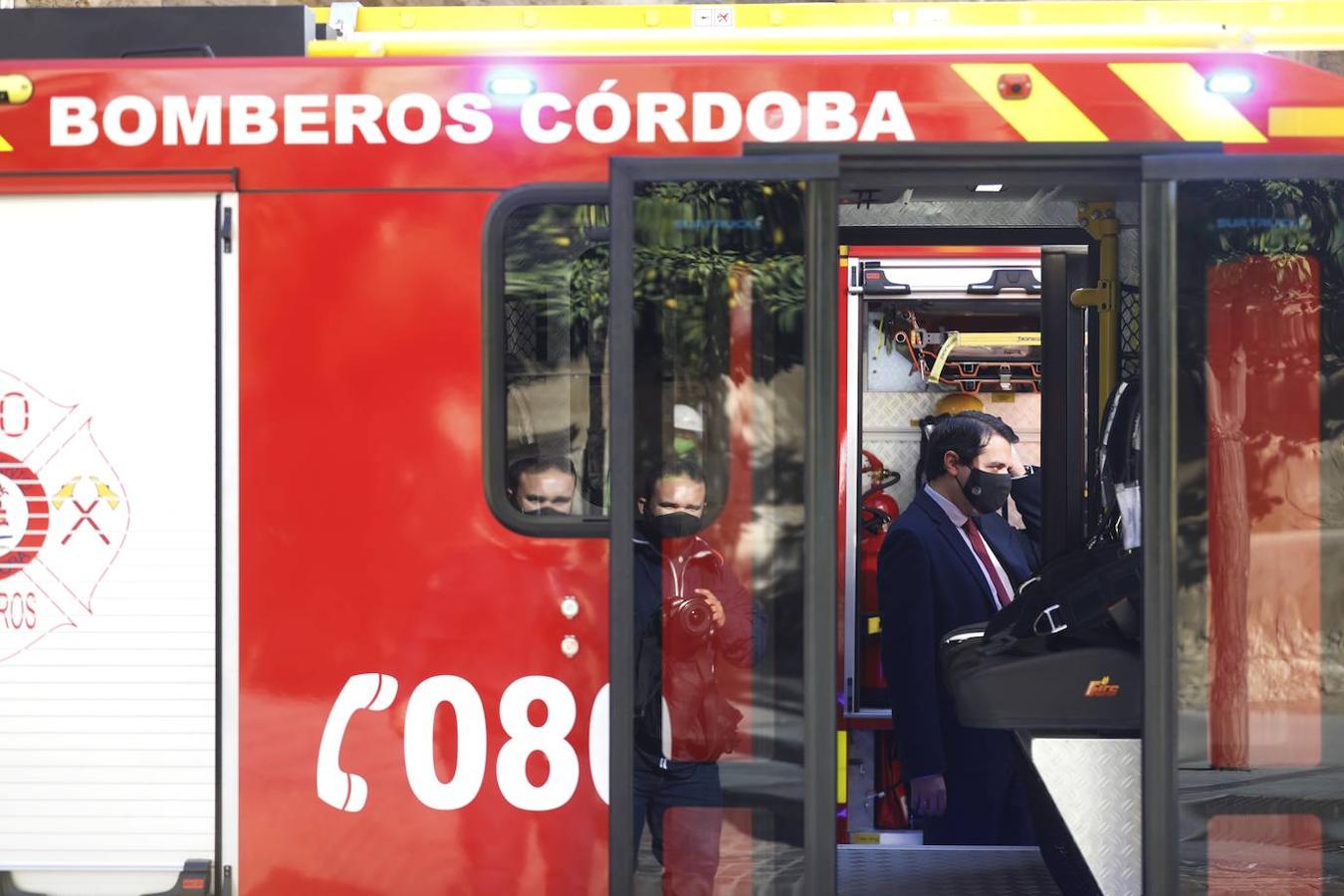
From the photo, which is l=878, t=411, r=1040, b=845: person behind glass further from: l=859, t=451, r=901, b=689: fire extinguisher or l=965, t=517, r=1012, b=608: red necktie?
l=859, t=451, r=901, b=689: fire extinguisher

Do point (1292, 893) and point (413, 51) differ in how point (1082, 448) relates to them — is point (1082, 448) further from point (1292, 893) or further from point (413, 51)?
point (413, 51)

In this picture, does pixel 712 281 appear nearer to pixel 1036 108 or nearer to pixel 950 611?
pixel 1036 108

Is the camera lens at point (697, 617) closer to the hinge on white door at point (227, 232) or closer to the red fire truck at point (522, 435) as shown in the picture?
the red fire truck at point (522, 435)

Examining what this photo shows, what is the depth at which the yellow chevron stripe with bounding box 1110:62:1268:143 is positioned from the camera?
308cm

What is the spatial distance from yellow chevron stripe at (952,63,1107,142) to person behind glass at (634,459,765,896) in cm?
106

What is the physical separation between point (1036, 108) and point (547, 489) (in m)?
1.40

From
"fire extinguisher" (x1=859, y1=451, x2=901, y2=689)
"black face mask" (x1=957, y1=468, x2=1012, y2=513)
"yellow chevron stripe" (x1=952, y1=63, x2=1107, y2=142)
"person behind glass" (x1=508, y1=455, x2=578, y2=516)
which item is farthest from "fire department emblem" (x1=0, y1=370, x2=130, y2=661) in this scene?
"fire extinguisher" (x1=859, y1=451, x2=901, y2=689)

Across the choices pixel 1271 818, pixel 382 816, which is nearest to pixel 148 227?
pixel 382 816

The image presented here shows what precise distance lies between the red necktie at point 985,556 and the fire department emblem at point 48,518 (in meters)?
2.92

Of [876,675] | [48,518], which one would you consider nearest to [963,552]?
[876,675]

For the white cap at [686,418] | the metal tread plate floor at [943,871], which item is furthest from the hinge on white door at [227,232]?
the metal tread plate floor at [943,871]

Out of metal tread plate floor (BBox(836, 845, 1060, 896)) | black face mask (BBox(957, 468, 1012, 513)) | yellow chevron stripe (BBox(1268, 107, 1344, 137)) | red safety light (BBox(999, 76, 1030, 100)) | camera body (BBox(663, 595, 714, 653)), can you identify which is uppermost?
red safety light (BBox(999, 76, 1030, 100))

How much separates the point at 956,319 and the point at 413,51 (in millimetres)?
4056

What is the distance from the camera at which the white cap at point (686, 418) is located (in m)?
3.05
